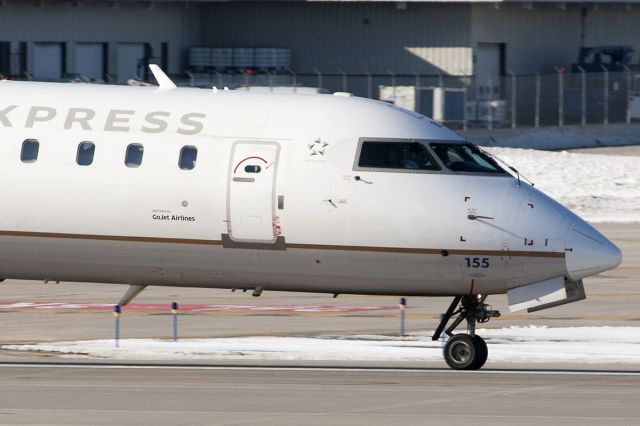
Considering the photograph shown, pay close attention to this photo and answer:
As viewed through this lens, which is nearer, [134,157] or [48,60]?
[134,157]

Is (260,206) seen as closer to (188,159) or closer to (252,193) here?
(252,193)

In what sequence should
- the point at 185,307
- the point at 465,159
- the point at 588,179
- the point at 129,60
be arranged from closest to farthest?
the point at 465,159 < the point at 185,307 < the point at 588,179 < the point at 129,60

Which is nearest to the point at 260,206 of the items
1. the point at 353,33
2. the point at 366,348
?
the point at 366,348

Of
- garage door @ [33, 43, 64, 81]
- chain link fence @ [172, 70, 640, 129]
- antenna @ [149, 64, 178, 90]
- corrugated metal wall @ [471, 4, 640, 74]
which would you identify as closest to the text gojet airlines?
antenna @ [149, 64, 178, 90]

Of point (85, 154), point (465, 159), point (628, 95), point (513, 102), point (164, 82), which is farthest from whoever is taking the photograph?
point (628, 95)

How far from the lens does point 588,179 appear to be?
54062mm

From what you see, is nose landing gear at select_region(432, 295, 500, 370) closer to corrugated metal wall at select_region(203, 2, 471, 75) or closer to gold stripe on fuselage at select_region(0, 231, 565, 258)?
gold stripe on fuselage at select_region(0, 231, 565, 258)

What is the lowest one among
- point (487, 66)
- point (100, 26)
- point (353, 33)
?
point (487, 66)

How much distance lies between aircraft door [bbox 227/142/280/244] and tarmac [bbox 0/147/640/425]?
2023 mm

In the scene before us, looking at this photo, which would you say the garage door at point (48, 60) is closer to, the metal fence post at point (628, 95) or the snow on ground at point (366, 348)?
Result: the metal fence post at point (628, 95)

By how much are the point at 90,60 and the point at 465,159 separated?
154 feet

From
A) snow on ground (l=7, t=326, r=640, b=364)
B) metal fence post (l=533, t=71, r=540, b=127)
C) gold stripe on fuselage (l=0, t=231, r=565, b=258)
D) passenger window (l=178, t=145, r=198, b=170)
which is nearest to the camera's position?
gold stripe on fuselage (l=0, t=231, r=565, b=258)

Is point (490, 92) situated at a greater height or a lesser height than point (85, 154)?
lesser

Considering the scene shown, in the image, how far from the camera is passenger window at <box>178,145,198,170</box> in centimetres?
2164
